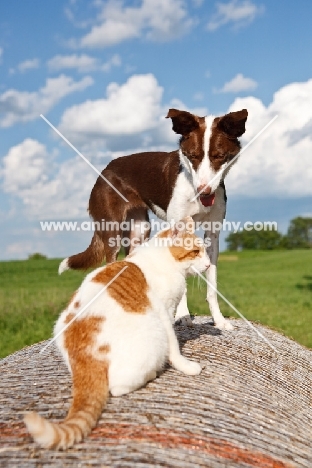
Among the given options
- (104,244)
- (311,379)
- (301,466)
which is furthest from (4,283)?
(301,466)

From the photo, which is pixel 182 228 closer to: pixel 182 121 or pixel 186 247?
pixel 186 247

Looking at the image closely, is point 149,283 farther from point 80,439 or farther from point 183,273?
point 80,439

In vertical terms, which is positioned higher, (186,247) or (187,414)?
(186,247)

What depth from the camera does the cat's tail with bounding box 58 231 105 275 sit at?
6.37 m

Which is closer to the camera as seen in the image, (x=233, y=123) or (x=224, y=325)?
(x=233, y=123)

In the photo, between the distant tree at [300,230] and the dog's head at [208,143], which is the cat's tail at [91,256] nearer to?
the dog's head at [208,143]

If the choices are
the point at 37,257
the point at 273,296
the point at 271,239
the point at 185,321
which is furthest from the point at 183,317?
the point at 271,239

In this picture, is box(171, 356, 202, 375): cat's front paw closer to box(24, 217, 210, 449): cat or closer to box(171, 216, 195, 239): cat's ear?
box(24, 217, 210, 449): cat

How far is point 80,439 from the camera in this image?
2.85 meters

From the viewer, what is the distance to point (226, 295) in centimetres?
2055

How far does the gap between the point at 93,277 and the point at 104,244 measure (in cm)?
244

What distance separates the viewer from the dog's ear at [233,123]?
203 inches

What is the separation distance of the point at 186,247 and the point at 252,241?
5479 centimetres

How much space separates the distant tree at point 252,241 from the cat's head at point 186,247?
52821 mm
